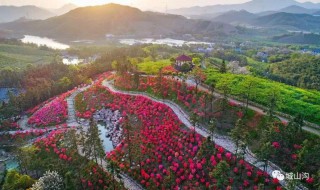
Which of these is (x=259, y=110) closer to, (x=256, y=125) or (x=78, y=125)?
(x=256, y=125)

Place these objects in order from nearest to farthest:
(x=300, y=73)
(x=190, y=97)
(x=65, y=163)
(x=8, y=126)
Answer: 1. (x=65, y=163)
2. (x=190, y=97)
3. (x=8, y=126)
4. (x=300, y=73)

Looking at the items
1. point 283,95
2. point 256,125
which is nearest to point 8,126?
point 256,125

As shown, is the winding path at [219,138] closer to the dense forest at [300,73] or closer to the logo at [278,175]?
the logo at [278,175]

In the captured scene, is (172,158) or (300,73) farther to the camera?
(300,73)

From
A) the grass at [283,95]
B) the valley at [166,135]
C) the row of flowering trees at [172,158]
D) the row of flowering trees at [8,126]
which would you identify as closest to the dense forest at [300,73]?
the grass at [283,95]

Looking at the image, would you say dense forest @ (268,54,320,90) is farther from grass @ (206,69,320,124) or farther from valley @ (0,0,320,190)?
valley @ (0,0,320,190)

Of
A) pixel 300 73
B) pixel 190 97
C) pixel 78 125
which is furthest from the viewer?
pixel 300 73
